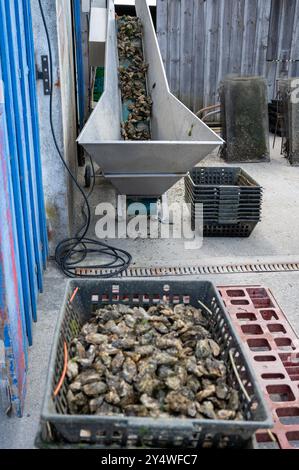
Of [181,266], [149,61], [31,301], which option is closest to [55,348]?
[31,301]

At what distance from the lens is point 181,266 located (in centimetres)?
342

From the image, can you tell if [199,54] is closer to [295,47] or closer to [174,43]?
[174,43]

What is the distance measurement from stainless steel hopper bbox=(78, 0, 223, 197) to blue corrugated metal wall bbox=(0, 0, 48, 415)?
1.76 feet

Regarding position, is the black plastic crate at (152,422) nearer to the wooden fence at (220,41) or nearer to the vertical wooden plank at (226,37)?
the wooden fence at (220,41)

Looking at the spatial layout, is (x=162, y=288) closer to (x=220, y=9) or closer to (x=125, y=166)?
(x=125, y=166)

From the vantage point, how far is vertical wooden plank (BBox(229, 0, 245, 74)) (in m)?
7.07

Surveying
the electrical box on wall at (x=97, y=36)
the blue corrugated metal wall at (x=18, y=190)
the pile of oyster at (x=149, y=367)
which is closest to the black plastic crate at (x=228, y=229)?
the blue corrugated metal wall at (x=18, y=190)

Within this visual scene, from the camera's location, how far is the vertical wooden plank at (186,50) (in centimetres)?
700

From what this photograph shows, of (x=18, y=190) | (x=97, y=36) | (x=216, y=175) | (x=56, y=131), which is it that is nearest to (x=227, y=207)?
(x=216, y=175)

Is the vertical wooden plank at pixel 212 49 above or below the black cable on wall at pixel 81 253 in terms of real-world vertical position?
above

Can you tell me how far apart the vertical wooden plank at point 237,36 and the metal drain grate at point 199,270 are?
4.87m

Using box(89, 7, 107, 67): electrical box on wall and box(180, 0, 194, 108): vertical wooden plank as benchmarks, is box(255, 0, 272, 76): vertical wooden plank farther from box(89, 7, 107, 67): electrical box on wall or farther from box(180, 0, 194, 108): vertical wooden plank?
box(89, 7, 107, 67): electrical box on wall

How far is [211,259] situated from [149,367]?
76.9 inches

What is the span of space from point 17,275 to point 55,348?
678 mm
